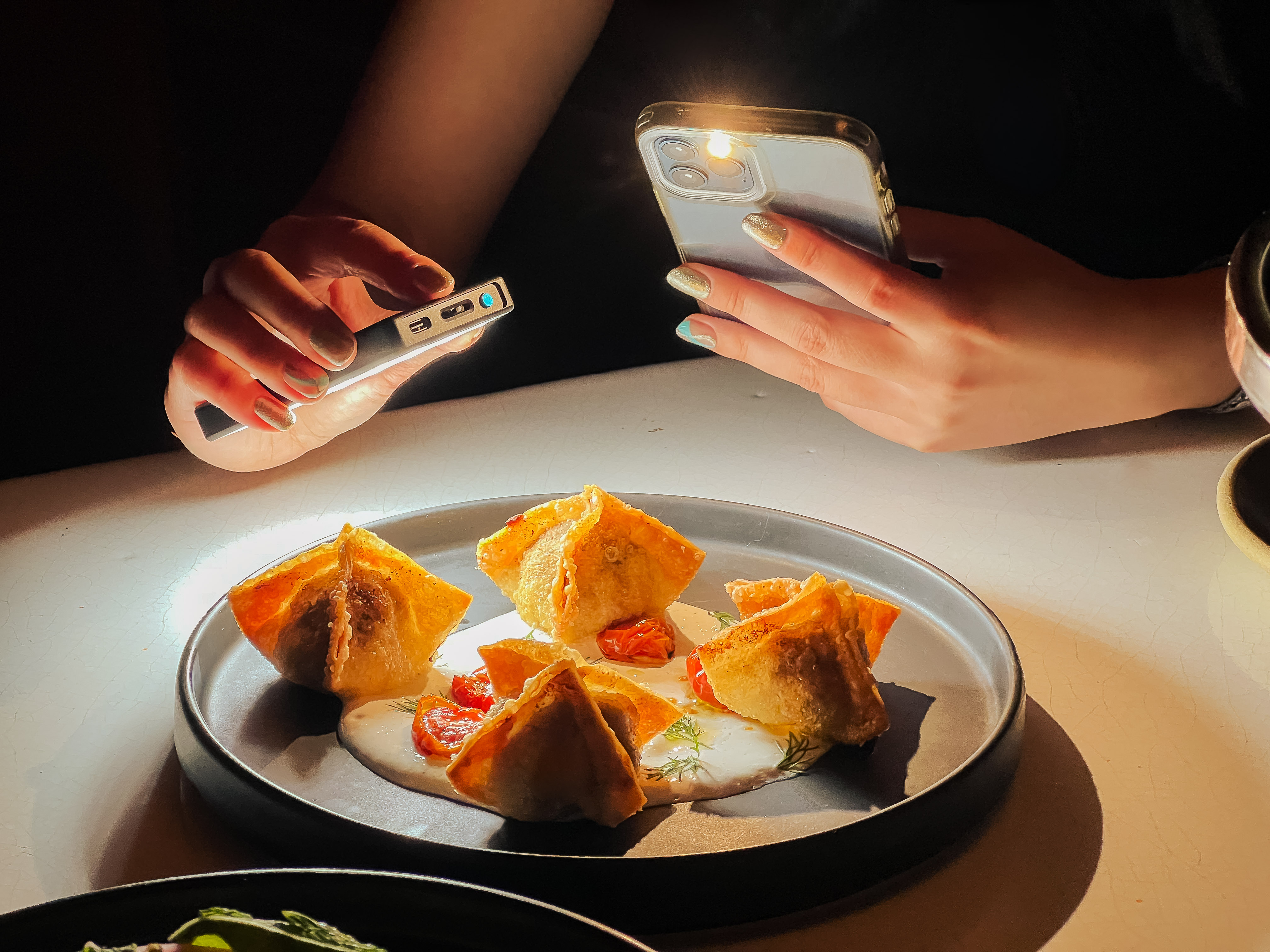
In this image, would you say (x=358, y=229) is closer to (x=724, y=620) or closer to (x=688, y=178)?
(x=688, y=178)

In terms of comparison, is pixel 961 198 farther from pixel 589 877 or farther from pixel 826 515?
pixel 589 877

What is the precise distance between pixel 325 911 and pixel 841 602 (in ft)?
1.74

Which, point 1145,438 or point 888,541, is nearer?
point 888,541

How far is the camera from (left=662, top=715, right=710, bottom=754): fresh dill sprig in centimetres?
87

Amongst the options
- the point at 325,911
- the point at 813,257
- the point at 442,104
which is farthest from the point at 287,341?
the point at 325,911

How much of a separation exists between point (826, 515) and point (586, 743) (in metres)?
0.75

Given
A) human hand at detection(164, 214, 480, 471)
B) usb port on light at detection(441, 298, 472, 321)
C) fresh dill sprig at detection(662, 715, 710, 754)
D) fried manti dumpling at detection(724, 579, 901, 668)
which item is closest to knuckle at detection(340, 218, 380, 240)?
human hand at detection(164, 214, 480, 471)

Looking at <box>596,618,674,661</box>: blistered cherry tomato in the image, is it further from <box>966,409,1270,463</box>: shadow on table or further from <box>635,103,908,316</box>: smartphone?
<box>966,409,1270,463</box>: shadow on table

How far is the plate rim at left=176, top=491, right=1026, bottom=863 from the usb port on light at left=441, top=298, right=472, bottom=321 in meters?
0.25

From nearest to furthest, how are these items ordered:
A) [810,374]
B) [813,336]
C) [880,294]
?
[880,294], [813,336], [810,374]

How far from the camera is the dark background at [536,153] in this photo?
217cm

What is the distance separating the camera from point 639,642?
1.04 metres

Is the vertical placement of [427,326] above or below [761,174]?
below

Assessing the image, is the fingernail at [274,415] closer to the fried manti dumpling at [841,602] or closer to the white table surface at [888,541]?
the white table surface at [888,541]
